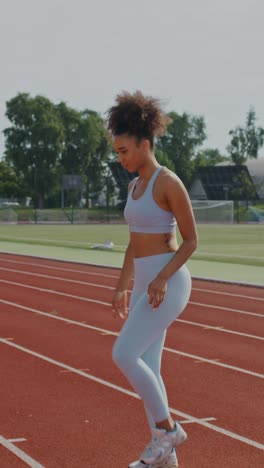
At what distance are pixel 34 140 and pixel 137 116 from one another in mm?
95315

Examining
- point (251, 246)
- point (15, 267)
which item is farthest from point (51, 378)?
point (251, 246)

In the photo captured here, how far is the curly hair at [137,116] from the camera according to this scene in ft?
15.5

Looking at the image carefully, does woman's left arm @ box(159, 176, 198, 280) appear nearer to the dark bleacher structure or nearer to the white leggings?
the white leggings

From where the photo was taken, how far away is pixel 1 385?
7.36 metres

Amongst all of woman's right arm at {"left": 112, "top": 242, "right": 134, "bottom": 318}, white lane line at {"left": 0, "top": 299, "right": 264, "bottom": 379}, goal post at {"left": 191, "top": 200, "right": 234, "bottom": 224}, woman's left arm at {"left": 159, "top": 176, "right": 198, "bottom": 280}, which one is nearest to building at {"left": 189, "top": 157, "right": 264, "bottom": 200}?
goal post at {"left": 191, "top": 200, "right": 234, "bottom": 224}

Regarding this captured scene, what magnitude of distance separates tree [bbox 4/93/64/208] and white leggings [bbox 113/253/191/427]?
310 feet

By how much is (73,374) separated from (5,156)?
3770 inches

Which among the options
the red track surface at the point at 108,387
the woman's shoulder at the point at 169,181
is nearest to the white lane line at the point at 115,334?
the red track surface at the point at 108,387

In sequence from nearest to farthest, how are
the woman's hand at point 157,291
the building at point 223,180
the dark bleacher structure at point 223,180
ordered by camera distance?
the woman's hand at point 157,291
the dark bleacher structure at point 223,180
the building at point 223,180

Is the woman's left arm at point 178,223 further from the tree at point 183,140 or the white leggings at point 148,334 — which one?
the tree at point 183,140

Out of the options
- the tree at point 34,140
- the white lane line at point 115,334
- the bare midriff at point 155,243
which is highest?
the tree at point 34,140

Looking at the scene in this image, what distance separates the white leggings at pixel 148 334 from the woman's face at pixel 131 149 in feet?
1.86

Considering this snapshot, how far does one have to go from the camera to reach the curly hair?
15.5 feet

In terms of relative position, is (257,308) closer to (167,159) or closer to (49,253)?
(49,253)
